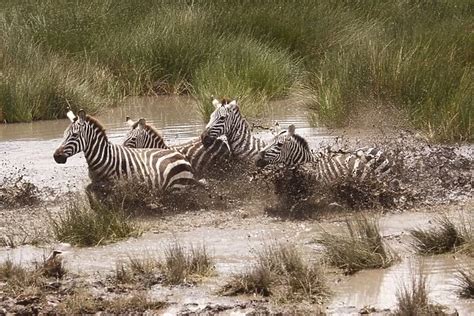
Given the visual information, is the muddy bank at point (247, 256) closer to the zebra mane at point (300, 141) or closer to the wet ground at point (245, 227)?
the wet ground at point (245, 227)

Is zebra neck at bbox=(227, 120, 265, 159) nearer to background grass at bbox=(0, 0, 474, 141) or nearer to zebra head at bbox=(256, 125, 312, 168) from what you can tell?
zebra head at bbox=(256, 125, 312, 168)

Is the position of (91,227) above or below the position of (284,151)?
below

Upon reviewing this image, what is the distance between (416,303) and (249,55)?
11.4 m

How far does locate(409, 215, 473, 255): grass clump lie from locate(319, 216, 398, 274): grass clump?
1.10 ft

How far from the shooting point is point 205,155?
12773 mm

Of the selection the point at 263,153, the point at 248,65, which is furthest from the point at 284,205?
the point at 248,65

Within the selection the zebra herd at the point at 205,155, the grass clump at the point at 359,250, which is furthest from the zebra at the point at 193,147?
the grass clump at the point at 359,250

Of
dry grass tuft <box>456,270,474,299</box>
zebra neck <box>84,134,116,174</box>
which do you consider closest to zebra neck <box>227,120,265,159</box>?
zebra neck <box>84,134,116,174</box>

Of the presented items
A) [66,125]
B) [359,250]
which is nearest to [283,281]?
[359,250]

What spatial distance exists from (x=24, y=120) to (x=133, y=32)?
12.7 feet

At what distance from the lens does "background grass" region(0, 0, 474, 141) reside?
52.0 feet

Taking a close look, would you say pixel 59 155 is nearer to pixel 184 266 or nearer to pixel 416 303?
pixel 184 266

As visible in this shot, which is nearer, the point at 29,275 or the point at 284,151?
the point at 29,275

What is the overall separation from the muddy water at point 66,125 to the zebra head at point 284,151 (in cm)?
265
